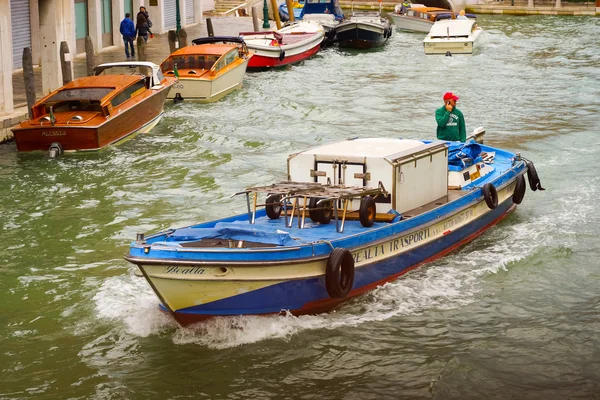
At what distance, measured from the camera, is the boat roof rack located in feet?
43.7

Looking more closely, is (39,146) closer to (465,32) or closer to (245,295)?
(245,295)

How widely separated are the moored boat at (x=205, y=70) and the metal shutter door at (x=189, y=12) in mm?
14169

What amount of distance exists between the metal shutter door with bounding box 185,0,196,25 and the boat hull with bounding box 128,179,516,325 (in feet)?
110

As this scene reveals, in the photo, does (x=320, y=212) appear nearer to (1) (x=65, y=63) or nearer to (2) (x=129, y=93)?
(2) (x=129, y=93)

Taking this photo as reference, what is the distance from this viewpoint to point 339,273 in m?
12.5

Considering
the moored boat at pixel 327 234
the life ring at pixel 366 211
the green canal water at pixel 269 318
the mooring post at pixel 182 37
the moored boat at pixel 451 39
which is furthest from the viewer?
the moored boat at pixel 451 39

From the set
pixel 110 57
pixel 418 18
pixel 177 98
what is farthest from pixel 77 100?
pixel 418 18

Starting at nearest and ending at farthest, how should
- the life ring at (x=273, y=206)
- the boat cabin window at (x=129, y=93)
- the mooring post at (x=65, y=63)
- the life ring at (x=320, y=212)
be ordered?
1. the life ring at (x=320, y=212)
2. the life ring at (x=273, y=206)
3. the boat cabin window at (x=129, y=93)
4. the mooring post at (x=65, y=63)

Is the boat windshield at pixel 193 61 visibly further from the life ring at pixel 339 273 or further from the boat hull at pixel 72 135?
the life ring at pixel 339 273

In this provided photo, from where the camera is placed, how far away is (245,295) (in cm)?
1224

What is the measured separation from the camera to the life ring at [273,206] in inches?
558

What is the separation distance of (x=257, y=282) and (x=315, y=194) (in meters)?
1.70

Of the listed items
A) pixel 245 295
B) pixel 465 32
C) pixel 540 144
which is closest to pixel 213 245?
pixel 245 295

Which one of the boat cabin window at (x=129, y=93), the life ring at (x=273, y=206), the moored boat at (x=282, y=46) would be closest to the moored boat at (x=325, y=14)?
the moored boat at (x=282, y=46)
